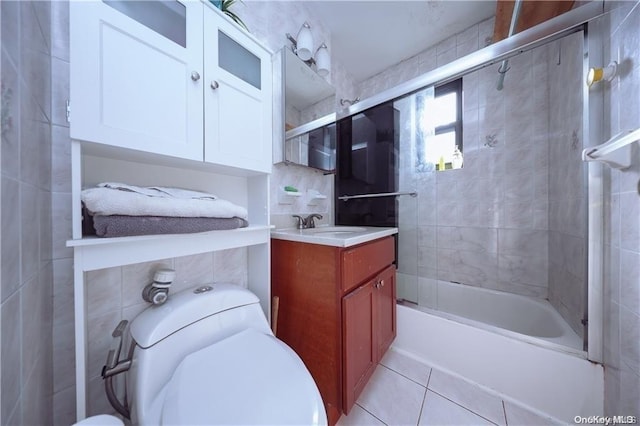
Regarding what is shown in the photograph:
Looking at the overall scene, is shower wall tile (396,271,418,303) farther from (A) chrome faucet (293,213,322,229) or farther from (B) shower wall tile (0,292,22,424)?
(B) shower wall tile (0,292,22,424)

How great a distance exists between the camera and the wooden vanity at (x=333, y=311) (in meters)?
0.79

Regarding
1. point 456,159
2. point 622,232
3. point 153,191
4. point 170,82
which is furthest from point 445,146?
point 153,191

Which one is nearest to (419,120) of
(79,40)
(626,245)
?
(626,245)

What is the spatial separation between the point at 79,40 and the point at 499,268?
2414mm

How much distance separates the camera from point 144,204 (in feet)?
1.79

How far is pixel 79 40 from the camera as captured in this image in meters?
0.48

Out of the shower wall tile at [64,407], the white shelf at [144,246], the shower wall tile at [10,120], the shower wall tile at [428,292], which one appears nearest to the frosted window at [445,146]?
the shower wall tile at [428,292]

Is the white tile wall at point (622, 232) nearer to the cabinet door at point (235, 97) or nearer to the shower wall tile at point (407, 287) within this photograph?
the shower wall tile at point (407, 287)

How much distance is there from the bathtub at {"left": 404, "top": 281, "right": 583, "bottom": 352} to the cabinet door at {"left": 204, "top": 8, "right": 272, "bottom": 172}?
137 cm

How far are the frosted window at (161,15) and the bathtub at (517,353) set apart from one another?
66.3 inches

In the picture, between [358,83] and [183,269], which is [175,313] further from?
[358,83]

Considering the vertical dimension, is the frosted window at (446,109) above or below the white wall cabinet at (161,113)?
above

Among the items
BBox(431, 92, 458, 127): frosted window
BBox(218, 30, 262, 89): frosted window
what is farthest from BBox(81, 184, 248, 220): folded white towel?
BBox(431, 92, 458, 127): frosted window

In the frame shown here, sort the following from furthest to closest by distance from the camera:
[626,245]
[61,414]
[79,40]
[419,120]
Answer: [419,120] < [626,245] < [61,414] < [79,40]
